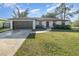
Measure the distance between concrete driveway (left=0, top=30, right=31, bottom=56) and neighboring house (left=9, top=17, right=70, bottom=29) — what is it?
108mm

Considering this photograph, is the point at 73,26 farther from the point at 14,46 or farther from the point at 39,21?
the point at 14,46

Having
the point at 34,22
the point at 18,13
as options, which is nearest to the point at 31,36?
the point at 34,22

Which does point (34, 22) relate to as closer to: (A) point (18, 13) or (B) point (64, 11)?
(A) point (18, 13)

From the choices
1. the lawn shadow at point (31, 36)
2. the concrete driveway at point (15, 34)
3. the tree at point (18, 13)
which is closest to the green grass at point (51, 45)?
the lawn shadow at point (31, 36)

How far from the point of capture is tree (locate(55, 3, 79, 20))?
304cm

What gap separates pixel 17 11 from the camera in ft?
10.1

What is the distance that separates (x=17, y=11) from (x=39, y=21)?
Answer: 0.42 meters

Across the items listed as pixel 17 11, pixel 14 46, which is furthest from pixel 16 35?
pixel 17 11

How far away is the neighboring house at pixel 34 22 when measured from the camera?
3.11m

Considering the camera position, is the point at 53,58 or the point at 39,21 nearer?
the point at 53,58

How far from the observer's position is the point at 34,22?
315cm

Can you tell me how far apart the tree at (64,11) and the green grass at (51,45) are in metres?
0.30

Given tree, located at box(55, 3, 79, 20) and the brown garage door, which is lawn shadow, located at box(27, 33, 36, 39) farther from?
tree, located at box(55, 3, 79, 20)

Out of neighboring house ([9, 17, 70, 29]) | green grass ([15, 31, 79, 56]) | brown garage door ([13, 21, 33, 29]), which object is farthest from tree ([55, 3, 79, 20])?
brown garage door ([13, 21, 33, 29])
